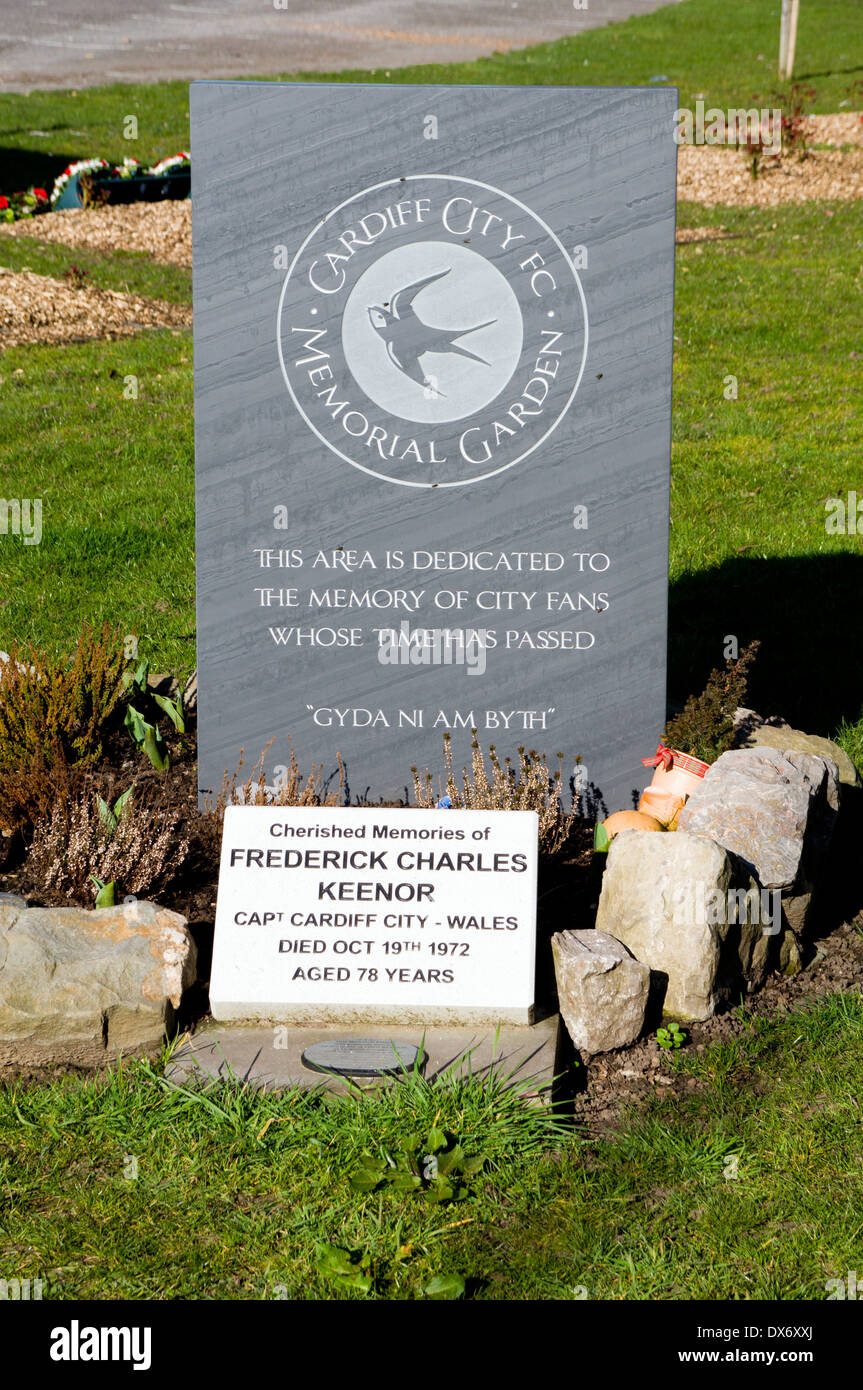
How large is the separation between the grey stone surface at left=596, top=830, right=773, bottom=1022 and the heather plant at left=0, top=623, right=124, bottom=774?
222cm

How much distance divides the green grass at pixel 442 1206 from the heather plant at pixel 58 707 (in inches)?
61.5

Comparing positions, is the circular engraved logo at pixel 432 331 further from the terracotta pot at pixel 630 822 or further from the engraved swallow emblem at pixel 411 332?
the terracotta pot at pixel 630 822

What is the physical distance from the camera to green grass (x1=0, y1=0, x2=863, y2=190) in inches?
757

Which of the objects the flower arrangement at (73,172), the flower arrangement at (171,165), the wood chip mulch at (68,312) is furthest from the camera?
the flower arrangement at (171,165)

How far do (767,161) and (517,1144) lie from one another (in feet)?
54.2

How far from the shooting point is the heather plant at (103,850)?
465cm

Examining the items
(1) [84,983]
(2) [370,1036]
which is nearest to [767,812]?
(2) [370,1036]

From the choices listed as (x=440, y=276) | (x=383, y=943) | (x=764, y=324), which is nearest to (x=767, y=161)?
(x=764, y=324)

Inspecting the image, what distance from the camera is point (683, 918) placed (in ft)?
13.5

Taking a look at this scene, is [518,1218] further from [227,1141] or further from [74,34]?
[74,34]

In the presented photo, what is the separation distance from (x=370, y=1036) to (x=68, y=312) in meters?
10.0

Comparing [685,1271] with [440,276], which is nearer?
[685,1271]

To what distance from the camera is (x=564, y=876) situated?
16.3 feet

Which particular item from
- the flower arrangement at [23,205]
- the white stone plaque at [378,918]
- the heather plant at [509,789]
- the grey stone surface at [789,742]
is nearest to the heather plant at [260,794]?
the heather plant at [509,789]
